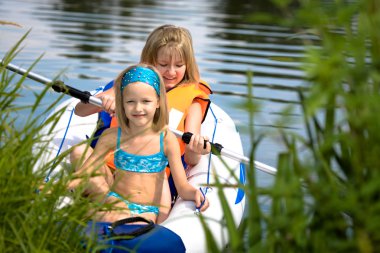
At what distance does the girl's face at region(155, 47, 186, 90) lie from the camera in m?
5.07

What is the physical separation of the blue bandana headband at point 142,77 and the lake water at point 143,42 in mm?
2185

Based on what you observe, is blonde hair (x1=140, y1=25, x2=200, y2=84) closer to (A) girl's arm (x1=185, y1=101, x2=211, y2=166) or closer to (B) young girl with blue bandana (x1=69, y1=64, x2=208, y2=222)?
(A) girl's arm (x1=185, y1=101, x2=211, y2=166)

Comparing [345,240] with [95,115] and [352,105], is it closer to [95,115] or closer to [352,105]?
[352,105]

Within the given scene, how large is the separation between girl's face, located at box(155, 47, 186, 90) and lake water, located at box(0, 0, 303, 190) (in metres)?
1.41

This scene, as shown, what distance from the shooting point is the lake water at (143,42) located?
9.66 metres

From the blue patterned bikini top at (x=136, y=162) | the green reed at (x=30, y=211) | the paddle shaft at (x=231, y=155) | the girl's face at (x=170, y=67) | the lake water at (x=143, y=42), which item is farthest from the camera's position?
the lake water at (x=143, y=42)

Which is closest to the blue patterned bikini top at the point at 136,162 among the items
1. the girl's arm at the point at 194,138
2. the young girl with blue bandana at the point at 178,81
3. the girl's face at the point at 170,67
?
the girl's arm at the point at 194,138

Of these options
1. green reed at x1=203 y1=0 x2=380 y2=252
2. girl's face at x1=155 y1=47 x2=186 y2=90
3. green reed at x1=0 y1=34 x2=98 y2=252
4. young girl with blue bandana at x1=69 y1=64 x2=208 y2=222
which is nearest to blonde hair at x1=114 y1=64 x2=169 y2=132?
young girl with blue bandana at x1=69 y1=64 x2=208 y2=222

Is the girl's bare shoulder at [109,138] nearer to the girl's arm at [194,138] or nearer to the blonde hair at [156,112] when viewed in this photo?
the blonde hair at [156,112]

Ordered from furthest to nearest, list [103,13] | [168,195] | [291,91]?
1. [103,13]
2. [291,91]
3. [168,195]

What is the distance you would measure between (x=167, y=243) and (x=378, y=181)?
81.0 inches

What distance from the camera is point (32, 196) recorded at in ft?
9.50

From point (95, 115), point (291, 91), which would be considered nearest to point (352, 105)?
point (95, 115)

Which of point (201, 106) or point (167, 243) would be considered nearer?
point (167, 243)
